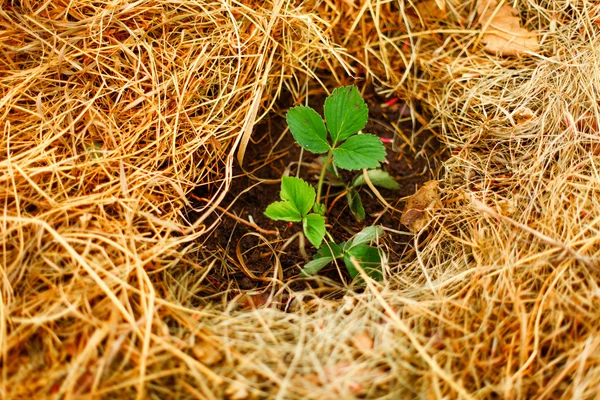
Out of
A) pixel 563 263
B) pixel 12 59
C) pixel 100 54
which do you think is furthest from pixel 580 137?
pixel 12 59

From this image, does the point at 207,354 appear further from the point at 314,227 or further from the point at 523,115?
the point at 523,115

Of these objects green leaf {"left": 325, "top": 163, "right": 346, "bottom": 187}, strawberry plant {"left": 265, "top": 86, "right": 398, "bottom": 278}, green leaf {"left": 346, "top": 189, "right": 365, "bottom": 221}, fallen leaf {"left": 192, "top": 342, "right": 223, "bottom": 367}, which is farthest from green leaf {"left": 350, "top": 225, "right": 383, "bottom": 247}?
fallen leaf {"left": 192, "top": 342, "right": 223, "bottom": 367}

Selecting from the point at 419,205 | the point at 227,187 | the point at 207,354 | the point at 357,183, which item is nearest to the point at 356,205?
the point at 357,183

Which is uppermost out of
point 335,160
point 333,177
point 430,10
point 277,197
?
point 430,10

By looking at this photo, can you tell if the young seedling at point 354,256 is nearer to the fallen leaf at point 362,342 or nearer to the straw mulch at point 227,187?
the straw mulch at point 227,187

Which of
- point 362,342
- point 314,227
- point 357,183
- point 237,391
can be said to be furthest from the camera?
point 357,183

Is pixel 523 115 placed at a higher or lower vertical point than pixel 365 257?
higher

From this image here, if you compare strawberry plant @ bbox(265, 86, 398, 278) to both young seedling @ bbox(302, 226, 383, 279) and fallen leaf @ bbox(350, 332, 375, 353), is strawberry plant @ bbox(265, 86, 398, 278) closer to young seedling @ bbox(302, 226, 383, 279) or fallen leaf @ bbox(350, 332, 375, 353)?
young seedling @ bbox(302, 226, 383, 279)
